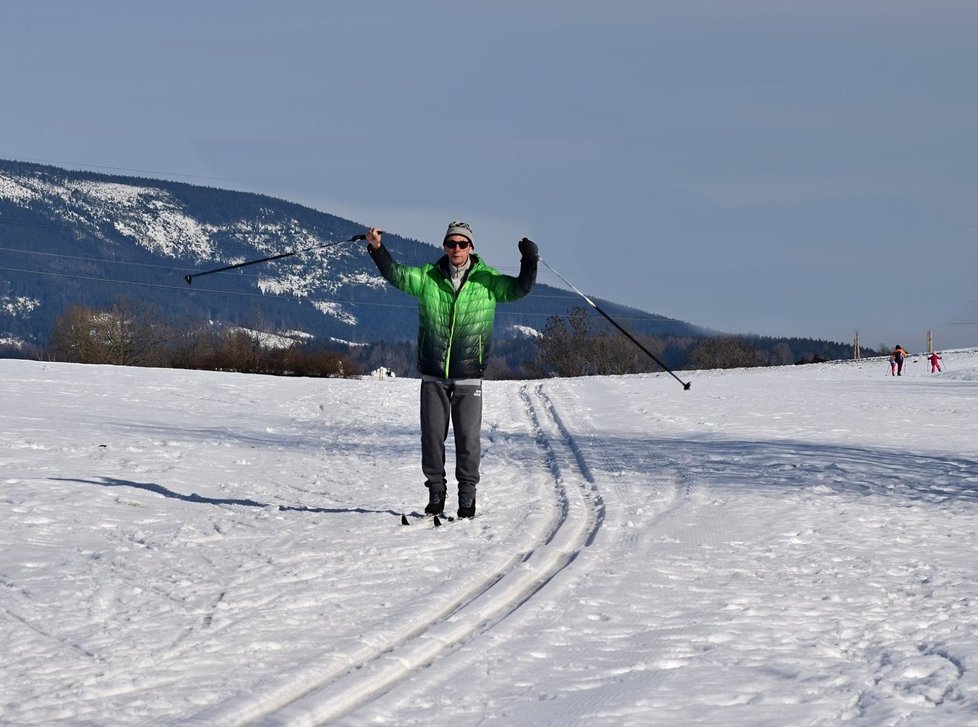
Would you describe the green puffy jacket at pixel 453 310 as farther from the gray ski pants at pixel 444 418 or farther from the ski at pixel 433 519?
the ski at pixel 433 519

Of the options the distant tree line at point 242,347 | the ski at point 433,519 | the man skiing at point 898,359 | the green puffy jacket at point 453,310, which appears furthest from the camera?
the distant tree line at point 242,347

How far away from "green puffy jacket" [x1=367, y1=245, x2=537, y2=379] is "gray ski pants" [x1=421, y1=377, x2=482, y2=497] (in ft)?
0.34

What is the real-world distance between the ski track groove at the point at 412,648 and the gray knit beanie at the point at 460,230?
2.24m

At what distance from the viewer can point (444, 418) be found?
909 cm

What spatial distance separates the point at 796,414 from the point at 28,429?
43.7 feet

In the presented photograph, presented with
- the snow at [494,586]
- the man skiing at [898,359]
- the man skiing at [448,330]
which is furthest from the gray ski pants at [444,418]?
the man skiing at [898,359]

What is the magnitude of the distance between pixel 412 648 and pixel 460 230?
4.47m

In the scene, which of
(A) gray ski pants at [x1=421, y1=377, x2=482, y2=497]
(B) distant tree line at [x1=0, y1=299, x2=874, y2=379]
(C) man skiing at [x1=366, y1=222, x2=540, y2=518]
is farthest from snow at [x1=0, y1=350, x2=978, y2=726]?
(B) distant tree line at [x1=0, y1=299, x2=874, y2=379]

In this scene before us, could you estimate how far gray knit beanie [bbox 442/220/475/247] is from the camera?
8945mm

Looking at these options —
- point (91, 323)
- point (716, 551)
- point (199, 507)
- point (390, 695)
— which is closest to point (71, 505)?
point (199, 507)

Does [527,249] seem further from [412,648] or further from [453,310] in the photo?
[412,648]

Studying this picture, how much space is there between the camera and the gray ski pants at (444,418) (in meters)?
9.05

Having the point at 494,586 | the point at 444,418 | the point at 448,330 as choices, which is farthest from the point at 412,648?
the point at 448,330

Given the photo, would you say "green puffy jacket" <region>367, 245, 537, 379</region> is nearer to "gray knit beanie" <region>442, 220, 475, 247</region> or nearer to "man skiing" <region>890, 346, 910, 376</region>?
"gray knit beanie" <region>442, 220, 475, 247</region>
